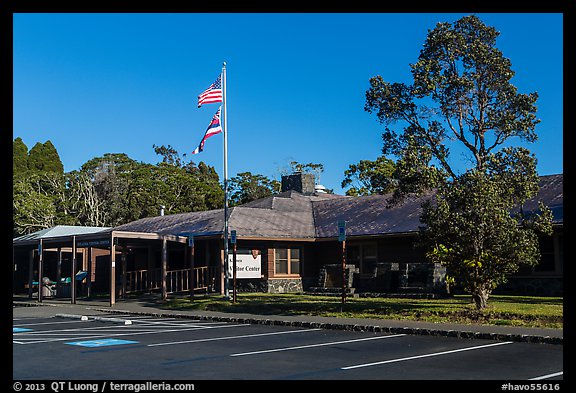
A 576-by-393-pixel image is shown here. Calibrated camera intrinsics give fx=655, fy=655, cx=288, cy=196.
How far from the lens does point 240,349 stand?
41.9ft

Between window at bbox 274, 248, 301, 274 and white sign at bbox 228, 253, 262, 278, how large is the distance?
3.83 ft

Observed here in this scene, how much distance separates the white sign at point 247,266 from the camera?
2970 cm

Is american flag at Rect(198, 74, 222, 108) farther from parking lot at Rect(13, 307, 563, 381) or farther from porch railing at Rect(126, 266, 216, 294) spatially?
parking lot at Rect(13, 307, 563, 381)

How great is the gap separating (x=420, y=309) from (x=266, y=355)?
827 centimetres

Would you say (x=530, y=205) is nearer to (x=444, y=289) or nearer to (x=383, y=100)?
(x=444, y=289)

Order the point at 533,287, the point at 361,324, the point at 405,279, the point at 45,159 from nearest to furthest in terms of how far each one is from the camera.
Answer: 1. the point at 361,324
2. the point at 533,287
3. the point at 405,279
4. the point at 45,159

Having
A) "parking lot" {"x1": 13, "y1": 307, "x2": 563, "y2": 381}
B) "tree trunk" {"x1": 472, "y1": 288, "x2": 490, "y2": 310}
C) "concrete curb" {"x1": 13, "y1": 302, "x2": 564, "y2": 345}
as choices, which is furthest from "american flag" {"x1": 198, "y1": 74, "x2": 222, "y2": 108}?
"tree trunk" {"x1": 472, "y1": 288, "x2": 490, "y2": 310}

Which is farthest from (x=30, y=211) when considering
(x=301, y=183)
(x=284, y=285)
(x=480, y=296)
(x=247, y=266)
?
(x=480, y=296)

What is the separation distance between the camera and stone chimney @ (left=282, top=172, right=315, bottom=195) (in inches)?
1587

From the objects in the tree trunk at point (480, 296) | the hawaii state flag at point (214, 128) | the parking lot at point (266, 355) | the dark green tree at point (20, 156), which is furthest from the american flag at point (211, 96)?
the dark green tree at point (20, 156)

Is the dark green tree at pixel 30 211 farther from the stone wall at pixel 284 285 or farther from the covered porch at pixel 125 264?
the stone wall at pixel 284 285

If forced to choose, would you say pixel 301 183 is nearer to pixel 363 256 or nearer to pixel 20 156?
pixel 363 256

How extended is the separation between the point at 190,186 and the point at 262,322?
42.6 m

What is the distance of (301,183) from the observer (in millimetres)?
40344
